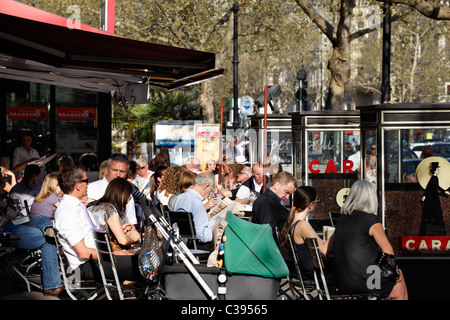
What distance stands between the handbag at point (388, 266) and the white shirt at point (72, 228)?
2730mm

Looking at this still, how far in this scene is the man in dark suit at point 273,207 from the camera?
8430 millimetres

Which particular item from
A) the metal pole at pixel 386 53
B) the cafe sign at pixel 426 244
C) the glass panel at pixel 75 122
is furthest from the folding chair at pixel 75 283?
the metal pole at pixel 386 53

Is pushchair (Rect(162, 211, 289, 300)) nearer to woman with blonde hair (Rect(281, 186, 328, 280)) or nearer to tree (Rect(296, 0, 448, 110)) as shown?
woman with blonde hair (Rect(281, 186, 328, 280))

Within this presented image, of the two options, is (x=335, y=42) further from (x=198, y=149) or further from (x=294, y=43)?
(x=294, y=43)

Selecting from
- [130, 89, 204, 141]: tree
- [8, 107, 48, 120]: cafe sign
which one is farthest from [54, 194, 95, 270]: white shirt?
[130, 89, 204, 141]: tree

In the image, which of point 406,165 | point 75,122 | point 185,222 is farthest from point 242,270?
point 75,122

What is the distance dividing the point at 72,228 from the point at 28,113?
9.35 meters

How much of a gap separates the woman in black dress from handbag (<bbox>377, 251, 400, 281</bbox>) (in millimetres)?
44

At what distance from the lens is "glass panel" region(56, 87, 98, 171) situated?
17000mm

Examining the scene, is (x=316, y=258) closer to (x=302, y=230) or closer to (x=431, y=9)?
(x=302, y=230)

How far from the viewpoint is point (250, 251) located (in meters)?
6.71

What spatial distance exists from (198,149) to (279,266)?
21183 mm

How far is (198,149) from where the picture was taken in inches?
1097
